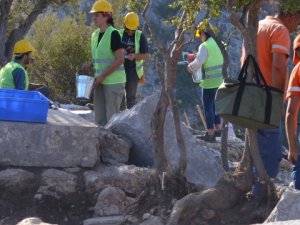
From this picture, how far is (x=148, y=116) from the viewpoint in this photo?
7.19 metres

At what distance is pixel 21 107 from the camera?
20.4ft

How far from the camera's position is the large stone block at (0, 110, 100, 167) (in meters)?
6.20

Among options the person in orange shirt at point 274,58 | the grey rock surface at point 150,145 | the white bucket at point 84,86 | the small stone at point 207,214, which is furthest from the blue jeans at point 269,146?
the white bucket at point 84,86

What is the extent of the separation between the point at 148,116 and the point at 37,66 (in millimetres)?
9915

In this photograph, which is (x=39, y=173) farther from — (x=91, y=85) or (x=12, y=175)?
(x=91, y=85)

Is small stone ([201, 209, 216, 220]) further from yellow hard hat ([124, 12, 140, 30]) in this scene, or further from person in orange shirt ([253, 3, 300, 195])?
yellow hard hat ([124, 12, 140, 30])

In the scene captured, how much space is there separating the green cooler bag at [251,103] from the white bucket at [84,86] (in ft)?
10.9

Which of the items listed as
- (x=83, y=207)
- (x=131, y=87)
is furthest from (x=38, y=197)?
(x=131, y=87)

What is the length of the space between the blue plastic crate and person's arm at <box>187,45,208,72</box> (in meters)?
3.42

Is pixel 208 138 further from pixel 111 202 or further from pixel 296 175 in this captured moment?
pixel 296 175

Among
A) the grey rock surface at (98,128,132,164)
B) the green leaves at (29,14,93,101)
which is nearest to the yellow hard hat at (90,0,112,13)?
the grey rock surface at (98,128,132,164)

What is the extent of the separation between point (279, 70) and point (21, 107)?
2.19m

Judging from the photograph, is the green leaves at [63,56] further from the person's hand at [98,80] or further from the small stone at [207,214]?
the small stone at [207,214]

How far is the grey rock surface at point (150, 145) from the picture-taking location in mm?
6766
